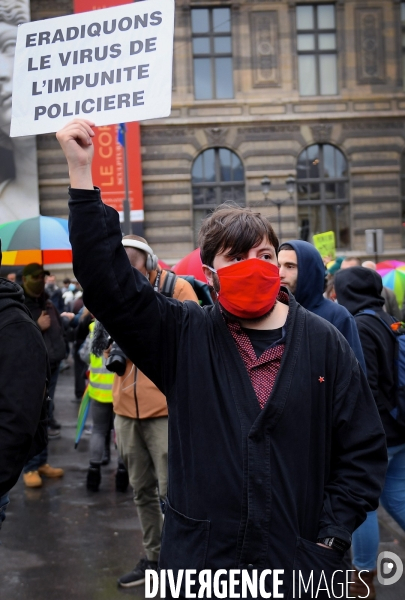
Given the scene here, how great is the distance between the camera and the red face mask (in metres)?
2.00

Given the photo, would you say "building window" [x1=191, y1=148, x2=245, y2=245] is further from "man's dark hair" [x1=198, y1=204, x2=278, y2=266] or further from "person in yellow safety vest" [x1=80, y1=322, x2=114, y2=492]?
"man's dark hair" [x1=198, y1=204, x2=278, y2=266]

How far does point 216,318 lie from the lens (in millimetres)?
2086

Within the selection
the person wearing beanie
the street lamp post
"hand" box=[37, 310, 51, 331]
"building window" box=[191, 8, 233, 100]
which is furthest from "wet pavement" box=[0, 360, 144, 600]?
"building window" box=[191, 8, 233, 100]

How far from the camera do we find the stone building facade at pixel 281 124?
25.4 m

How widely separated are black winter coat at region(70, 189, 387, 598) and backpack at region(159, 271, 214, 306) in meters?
1.99

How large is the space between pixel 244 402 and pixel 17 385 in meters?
0.78

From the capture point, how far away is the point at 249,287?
2.00 meters

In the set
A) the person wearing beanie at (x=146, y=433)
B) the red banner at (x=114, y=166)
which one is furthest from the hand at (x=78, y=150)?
the red banner at (x=114, y=166)

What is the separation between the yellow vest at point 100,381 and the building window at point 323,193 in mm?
20128

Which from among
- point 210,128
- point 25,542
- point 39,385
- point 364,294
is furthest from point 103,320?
point 210,128

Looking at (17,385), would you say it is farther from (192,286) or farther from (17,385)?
(192,286)

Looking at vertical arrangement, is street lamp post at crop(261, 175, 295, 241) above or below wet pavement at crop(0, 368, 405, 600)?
above

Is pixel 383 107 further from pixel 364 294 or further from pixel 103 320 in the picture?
pixel 103 320

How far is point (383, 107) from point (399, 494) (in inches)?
943
